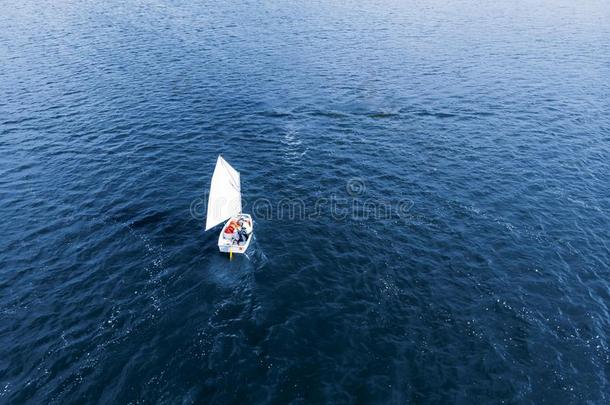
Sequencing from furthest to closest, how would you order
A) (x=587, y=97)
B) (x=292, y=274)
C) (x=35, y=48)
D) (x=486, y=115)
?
(x=35, y=48), (x=587, y=97), (x=486, y=115), (x=292, y=274)

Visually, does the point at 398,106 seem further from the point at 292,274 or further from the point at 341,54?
the point at 292,274

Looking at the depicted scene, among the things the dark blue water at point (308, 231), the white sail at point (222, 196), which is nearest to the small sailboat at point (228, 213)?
the white sail at point (222, 196)

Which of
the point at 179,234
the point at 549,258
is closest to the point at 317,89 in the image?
the point at 179,234

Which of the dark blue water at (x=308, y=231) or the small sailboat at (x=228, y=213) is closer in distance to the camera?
the dark blue water at (x=308, y=231)

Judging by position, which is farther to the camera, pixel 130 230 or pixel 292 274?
pixel 130 230

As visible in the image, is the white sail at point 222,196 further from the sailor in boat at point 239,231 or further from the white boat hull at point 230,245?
the white boat hull at point 230,245

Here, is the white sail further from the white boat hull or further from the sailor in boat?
the white boat hull
